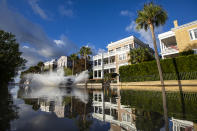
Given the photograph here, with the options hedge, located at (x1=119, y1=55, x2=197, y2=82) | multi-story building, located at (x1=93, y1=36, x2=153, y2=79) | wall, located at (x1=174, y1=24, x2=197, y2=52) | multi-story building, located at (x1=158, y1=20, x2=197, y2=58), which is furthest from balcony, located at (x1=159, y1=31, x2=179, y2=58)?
multi-story building, located at (x1=93, y1=36, x2=153, y2=79)

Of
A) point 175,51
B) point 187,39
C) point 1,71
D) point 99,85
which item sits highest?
point 187,39

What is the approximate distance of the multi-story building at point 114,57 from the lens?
32125mm

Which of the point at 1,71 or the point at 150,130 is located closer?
the point at 150,130

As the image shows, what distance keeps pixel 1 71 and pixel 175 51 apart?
2942cm

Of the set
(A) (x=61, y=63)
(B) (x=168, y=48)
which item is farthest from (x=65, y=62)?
(B) (x=168, y=48)

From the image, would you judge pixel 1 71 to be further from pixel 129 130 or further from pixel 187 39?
pixel 187 39

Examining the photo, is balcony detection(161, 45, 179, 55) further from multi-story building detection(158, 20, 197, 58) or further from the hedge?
the hedge

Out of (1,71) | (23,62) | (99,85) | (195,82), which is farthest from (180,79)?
(23,62)

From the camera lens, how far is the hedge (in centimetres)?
1349

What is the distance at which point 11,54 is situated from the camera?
16344mm

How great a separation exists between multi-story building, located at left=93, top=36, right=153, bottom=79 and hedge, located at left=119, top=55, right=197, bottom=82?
1118 cm

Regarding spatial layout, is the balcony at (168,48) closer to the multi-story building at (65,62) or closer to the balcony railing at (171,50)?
the balcony railing at (171,50)

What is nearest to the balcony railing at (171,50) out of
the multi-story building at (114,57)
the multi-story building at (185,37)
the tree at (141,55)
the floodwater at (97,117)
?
the multi-story building at (185,37)

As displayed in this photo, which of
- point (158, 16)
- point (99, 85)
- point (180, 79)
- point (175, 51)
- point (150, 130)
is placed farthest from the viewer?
point (99, 85)
